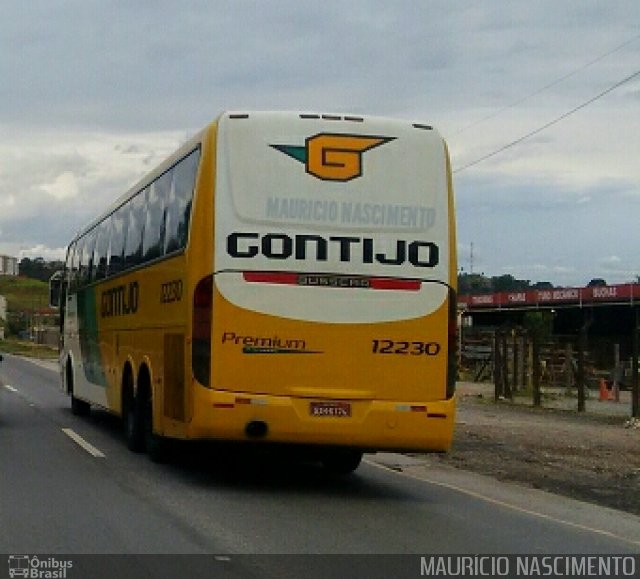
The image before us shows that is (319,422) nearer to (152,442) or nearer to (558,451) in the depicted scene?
(152,442)

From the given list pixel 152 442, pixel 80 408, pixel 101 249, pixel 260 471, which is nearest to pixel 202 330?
pixel 260 471

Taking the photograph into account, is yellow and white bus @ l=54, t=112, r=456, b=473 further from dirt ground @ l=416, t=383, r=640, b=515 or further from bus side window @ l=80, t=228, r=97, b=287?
bus side window @ l=80, t=228, r=97, b=287

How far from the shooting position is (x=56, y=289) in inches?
971

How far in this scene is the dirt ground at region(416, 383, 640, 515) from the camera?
44.4 ft

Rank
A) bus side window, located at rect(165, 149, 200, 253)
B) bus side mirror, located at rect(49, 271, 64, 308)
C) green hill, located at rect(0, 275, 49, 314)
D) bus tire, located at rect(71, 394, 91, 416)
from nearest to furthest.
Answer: bus side window, located at rect(165, 149, 200, 253) < bus tire, located at rect(71, 394, 91, 416) < bus side mirror, located at rect(49, 271, 64, 308) < green hill, located at rect(0, 275, 49, 314)

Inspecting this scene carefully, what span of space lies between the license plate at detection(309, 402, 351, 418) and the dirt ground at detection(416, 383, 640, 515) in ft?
10.5

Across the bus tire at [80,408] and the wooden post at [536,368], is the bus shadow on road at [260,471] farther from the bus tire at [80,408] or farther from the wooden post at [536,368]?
the wooden post at [536,368]

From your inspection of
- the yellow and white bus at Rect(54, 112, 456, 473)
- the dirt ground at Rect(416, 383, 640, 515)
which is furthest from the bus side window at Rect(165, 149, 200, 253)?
the dirt ground at Rect(416, 383, 640, 515)

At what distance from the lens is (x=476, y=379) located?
134 feet

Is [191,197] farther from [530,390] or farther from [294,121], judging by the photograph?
[530,390]

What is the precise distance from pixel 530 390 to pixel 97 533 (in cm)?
2429

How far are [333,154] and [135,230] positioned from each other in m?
4.74

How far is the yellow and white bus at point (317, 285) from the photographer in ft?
36.8

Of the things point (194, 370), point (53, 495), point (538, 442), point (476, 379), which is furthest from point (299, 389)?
point (476, 379)
